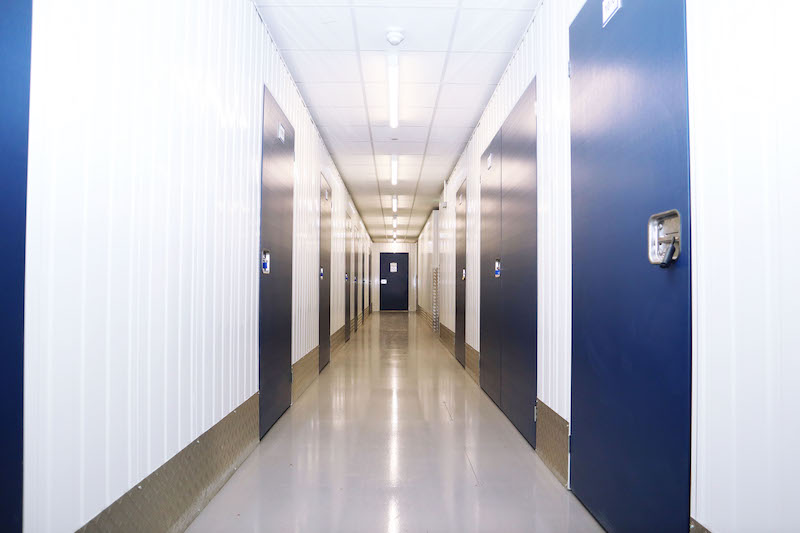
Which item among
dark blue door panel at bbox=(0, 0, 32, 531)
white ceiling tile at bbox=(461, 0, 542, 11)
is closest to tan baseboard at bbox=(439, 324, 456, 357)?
white ceiling tile at bbox=(461, 0, 542, 11)

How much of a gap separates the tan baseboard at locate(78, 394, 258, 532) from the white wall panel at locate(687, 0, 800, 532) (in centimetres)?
211

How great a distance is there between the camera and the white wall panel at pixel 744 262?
1265 mm

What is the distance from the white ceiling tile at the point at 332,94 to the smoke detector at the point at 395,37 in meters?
1.06

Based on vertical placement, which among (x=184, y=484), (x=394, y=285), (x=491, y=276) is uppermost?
(x=491, y=276)

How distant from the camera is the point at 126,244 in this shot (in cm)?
177

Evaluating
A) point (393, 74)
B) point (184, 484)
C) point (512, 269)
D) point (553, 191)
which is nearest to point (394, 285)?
point (393, 74)

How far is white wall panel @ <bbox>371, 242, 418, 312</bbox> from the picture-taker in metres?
20.3

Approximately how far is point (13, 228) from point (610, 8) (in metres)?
2.62

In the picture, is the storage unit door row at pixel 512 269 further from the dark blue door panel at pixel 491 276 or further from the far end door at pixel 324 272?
the far end door at pixel 324 272

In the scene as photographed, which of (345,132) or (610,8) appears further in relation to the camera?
(345,132)

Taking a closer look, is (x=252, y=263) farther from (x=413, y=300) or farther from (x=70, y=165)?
(x=413, y=300)

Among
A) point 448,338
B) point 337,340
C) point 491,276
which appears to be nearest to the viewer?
point 491,276

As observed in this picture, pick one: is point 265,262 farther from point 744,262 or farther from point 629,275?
point 744,262

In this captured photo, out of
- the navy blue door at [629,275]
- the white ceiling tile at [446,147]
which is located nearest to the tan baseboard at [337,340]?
the white ceiling tile at [446,147]
